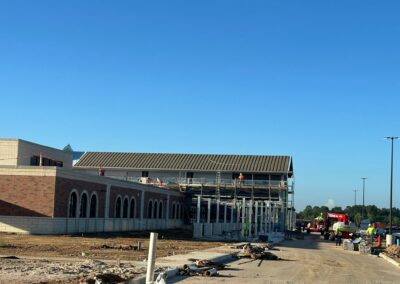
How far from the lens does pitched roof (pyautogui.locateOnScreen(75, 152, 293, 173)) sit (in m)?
87.6

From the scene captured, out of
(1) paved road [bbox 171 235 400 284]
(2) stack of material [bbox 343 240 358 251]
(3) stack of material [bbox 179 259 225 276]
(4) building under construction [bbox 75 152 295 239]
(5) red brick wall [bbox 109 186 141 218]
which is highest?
(4) building under construction [bbox 75 152 295 239]

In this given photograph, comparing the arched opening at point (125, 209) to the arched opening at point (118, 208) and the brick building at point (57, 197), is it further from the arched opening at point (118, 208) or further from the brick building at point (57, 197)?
the arched opening at point (118, 208)

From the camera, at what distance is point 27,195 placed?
39.6m

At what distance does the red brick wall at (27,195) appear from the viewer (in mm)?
39062

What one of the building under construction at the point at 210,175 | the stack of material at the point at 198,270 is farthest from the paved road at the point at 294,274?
the building under construction at the point at 210,175

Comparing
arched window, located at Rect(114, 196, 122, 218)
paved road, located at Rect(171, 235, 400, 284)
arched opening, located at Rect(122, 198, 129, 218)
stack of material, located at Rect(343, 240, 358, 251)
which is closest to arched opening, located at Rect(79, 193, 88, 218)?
arched window, located at Rect(114, 196, 122, 218)

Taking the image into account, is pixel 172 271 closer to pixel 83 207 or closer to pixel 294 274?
pixel 294 274

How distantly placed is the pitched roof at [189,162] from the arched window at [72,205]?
4576cm

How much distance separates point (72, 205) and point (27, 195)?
360 cm

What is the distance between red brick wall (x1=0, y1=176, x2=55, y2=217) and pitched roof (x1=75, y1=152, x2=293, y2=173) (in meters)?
49.1

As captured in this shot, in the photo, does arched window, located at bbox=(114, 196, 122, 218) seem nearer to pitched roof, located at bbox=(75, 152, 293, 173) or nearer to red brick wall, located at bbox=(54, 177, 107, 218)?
red brick wall, located at bbox=(54, 177, 107, 218)

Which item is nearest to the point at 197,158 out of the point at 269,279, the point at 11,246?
the point at 11,246

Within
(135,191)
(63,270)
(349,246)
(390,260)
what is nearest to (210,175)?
(135,191)

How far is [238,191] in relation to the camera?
273ft
